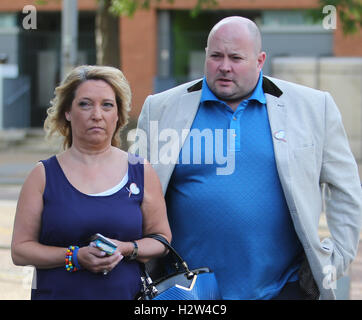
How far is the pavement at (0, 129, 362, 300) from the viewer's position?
6.21 meters

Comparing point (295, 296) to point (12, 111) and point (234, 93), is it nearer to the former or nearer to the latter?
point (234, 93)

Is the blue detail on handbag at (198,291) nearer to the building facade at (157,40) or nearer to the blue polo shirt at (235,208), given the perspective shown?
the blue polo shirt at (235,208)

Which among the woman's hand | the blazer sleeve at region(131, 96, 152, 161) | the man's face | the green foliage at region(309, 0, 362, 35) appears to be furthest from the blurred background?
the woman's hand

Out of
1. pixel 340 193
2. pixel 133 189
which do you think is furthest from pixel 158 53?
pixel 133 189

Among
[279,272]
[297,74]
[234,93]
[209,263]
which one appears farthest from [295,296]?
→ [297,74]

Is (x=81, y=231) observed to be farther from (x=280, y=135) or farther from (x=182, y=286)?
(x=280, y=135)

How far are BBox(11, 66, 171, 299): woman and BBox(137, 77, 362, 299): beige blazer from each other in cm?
33

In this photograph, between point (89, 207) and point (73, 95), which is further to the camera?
point (73, 95)

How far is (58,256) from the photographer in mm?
2719

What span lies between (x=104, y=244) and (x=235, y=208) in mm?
724

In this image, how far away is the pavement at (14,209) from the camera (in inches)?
245

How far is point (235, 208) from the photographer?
3.17 m

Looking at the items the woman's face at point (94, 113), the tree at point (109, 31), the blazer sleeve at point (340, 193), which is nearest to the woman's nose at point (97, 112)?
the woman's face at point (94, 113)

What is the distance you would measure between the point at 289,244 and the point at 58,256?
101 cm
